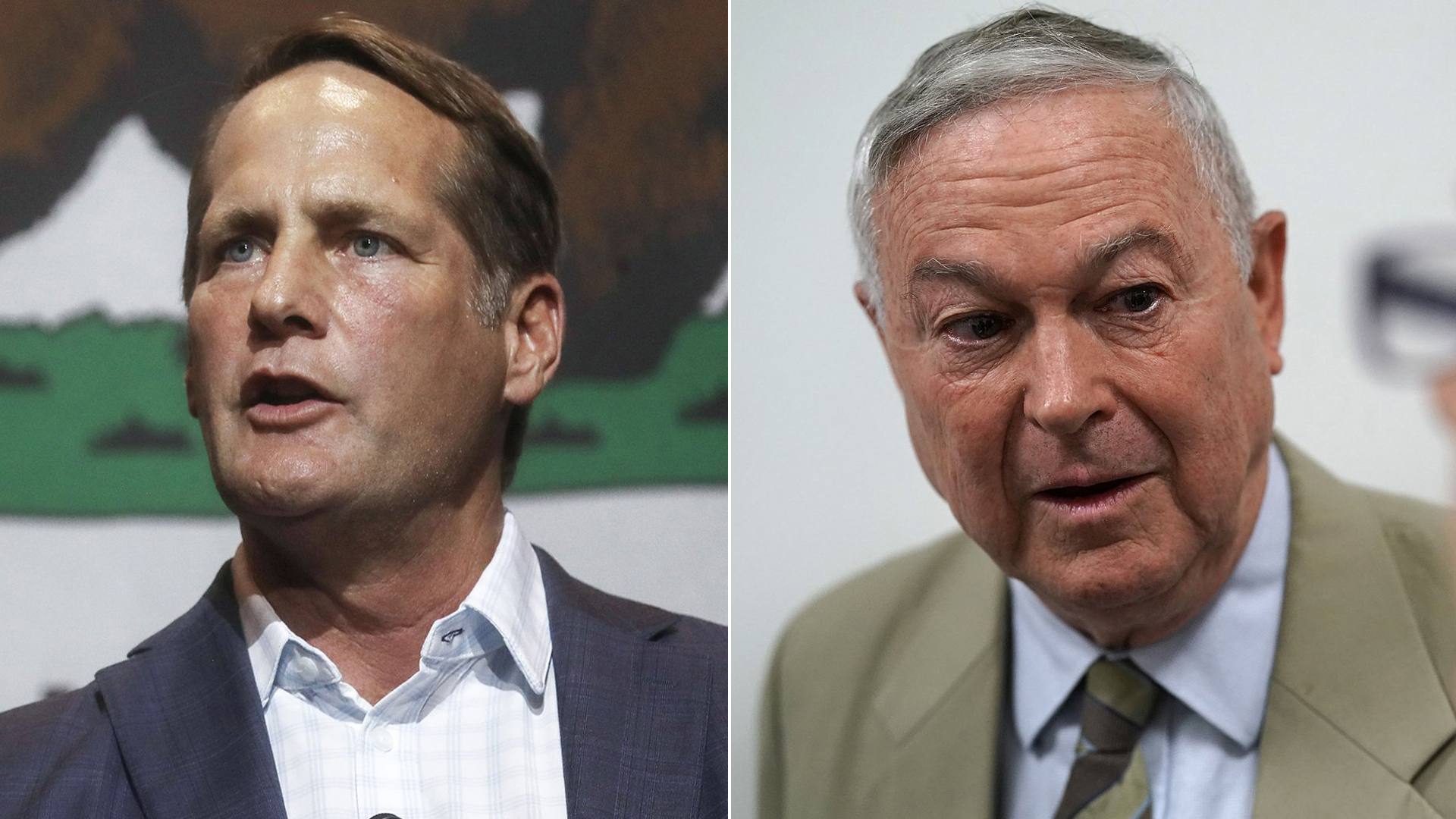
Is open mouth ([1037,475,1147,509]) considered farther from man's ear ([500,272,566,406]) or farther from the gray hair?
man's ear ([500,272,566,406])

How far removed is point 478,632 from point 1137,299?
0.72m

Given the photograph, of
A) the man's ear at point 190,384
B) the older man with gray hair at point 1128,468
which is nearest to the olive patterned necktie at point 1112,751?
the older man with gray hair at point 1128,468

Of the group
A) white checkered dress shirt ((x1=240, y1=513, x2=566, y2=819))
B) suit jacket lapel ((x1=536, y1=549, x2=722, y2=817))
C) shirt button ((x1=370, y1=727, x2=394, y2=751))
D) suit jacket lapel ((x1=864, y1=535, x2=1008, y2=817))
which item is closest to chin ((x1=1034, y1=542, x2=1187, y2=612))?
suit jacket lapel ((x1=864, y1=535, x2=1008, y2=817))

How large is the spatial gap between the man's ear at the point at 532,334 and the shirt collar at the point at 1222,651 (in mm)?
596

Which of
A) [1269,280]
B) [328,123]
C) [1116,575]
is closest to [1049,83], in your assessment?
[1269,280]

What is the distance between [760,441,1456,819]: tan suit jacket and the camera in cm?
129

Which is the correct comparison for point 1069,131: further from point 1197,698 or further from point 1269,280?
point 1197,698

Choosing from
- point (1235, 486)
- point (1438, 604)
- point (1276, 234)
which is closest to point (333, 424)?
point (1235, 486)

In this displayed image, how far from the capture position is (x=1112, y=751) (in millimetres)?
1367

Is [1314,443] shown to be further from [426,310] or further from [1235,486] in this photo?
[426,310]

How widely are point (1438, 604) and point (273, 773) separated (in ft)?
3.77

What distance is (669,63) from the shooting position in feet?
5.06

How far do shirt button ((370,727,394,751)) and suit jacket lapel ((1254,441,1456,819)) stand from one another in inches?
32.7

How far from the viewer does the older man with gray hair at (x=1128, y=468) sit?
1269mm
